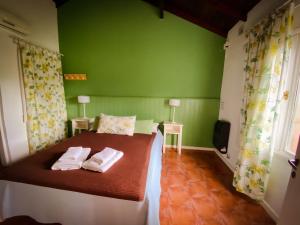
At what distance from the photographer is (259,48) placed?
1650 mm

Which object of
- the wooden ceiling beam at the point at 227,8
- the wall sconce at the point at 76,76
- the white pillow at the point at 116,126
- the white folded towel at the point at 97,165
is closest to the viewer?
the white folded towel at the point at 97,165

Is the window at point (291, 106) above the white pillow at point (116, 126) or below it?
above

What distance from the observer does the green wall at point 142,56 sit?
287 centimetres

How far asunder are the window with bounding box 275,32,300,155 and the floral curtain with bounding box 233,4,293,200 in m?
0.09

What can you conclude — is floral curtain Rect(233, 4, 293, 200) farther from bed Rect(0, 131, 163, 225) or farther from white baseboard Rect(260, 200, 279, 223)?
bed Rect(0, 131, 163, 225)

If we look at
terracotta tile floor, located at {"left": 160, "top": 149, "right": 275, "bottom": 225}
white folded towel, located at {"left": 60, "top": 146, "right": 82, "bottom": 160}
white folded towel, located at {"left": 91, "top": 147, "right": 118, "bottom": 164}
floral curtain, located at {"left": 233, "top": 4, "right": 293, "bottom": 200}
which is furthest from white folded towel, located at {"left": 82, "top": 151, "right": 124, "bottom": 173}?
floral curtain, located at {"left": 233, "top": 4, "right": 293, "bottom": 200}

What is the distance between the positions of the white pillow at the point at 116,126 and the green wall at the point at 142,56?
613 millimetres

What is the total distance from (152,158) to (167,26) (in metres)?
2.58

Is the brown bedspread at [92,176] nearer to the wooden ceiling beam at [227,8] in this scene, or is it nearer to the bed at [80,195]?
the bed at [80,195]

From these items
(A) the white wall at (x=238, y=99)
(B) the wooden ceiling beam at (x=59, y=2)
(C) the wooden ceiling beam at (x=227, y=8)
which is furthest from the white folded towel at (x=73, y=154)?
(B) the wooden ceiling beam at (x=59, y=2)

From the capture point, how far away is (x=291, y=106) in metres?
1.43

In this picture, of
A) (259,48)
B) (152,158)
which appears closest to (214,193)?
(152,158)

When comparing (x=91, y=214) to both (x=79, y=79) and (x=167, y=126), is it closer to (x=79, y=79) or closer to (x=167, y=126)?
(x=167, y=126)

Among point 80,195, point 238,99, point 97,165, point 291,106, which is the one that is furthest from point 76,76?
point 291,106
